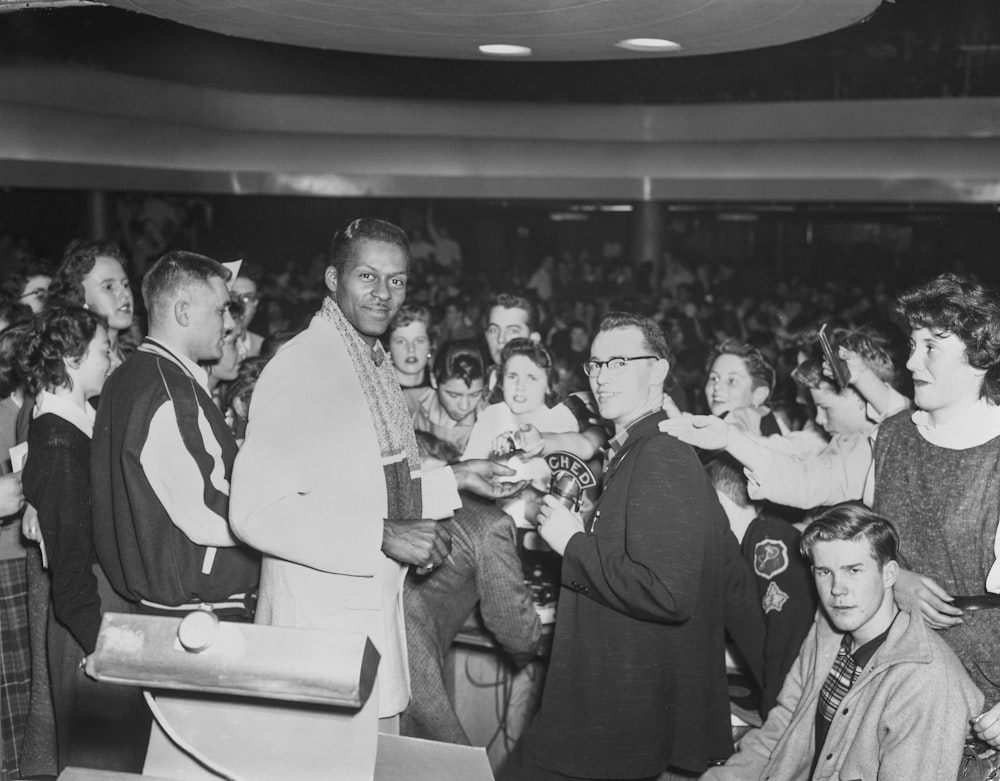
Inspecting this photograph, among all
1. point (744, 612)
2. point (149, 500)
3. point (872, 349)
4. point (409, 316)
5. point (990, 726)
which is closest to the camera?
point (990, 726)

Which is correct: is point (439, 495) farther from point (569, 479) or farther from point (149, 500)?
point (149, 500)

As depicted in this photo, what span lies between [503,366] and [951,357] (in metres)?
2.17

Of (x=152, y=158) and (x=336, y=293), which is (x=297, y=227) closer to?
(x=152, y=158)

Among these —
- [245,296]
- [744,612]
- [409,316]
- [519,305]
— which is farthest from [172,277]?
[519,305]

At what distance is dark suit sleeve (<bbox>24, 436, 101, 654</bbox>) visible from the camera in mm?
2873

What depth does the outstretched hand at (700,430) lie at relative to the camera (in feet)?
8.96

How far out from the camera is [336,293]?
2.39m

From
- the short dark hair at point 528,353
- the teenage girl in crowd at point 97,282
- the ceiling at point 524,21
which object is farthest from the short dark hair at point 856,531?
the teenage girl in crowd at point 97,282

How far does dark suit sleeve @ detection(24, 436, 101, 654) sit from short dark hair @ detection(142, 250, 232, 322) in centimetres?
48

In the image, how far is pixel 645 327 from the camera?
2.83 m

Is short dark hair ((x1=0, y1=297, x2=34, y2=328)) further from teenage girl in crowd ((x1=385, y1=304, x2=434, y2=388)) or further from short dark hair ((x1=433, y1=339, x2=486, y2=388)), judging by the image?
short dark hair ((x1=433, y1=339, x2=486, y2=388))

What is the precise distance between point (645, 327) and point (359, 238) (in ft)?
2.76

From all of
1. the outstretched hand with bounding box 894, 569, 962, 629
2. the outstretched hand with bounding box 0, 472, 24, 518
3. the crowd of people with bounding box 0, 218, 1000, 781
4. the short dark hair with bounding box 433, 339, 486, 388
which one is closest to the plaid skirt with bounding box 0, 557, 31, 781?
the crowd of people with bounding box 0, 218, 1000, 781

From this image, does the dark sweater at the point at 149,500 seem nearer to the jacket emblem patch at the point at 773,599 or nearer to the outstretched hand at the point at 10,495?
the outstretched hand at the point at 10,495
